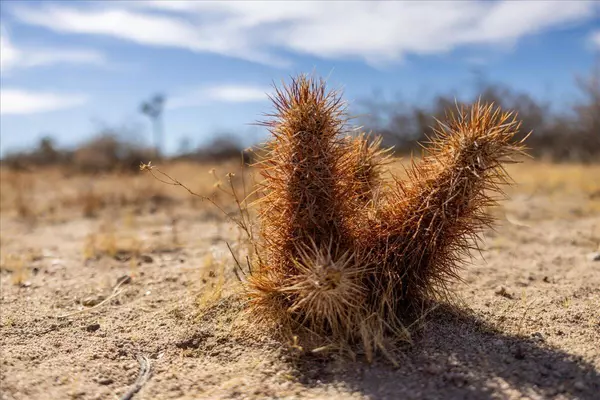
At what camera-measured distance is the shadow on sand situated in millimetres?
2842

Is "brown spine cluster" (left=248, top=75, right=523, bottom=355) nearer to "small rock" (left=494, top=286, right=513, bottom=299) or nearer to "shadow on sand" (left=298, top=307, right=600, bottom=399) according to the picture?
"shadow on sand" (left=298, top=307, right=600, bottom=399)

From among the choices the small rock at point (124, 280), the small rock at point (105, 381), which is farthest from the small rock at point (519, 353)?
the small rock at point (124, 280)

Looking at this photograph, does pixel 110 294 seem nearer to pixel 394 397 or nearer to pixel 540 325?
pixel 394 397

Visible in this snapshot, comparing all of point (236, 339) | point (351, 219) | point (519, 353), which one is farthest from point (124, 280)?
point (519, 353)

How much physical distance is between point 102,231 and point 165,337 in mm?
4645

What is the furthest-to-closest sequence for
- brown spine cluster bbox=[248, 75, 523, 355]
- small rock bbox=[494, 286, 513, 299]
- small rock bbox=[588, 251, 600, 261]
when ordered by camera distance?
small rock bbox=[588, 251, 600, 261] → small rock bbox=[494, 286, 513, 299] → brown spine cluster bbox=[248, 75, 523, 355]

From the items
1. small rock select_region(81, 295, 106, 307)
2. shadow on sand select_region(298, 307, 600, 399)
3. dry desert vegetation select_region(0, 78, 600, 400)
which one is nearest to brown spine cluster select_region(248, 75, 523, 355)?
dry desert vegetation select_region(0, 78, 600, 400)

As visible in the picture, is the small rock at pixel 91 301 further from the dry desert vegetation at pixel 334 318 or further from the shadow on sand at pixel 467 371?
the shadow on sand at pixel 467 371

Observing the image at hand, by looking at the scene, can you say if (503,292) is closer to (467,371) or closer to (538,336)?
(538,336)

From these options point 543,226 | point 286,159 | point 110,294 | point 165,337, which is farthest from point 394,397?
point 543,226

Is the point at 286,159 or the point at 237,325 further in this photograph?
the point at 237,325

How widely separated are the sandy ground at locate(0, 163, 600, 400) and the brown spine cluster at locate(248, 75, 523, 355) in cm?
26

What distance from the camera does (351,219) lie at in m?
3.32

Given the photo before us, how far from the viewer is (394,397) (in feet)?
9.16
